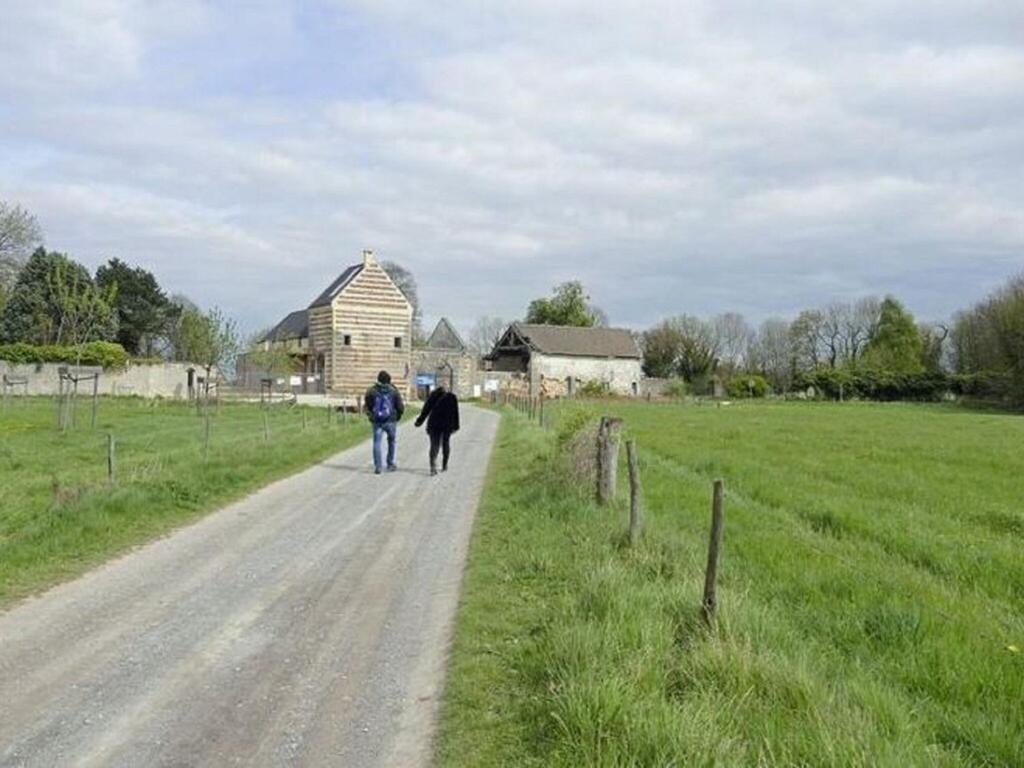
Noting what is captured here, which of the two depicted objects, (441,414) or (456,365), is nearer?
(441,414)

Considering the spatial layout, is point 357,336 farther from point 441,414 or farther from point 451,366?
point 441,414

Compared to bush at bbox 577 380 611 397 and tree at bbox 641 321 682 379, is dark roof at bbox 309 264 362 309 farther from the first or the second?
tree at bbox 641 321 682 379

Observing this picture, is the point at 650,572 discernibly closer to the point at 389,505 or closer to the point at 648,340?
the point at 389,505

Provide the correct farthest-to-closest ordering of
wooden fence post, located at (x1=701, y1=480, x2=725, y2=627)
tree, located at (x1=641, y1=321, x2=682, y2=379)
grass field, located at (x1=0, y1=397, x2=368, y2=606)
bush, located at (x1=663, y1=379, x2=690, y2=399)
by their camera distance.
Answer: tree, located at (x1=641, y1=321, x2=682, y2=379)
bush, located at (x1=663, y1=379, x2=690, y2=399)
grass field, located at (x1=0, y1=397, x2=368, y2=606)
wooden fence post, located at (x1=701, y1=480, x2=725, y2=627)

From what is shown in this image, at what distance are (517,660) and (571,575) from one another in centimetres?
209

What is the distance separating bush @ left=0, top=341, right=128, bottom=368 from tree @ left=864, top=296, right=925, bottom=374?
232 feet

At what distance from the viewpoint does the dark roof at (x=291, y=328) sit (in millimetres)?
66750

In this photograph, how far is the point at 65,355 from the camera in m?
53.8

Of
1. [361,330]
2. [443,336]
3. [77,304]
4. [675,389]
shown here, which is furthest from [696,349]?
[77,304]

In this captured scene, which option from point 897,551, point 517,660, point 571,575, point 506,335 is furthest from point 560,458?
point 506,335

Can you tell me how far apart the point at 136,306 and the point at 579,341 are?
134 ft

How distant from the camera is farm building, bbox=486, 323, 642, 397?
80.8m

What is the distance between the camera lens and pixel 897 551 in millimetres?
10383

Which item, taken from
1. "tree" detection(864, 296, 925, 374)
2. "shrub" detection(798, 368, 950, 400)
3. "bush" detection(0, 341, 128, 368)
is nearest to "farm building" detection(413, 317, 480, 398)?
"bush" detection(0, 341, 128, 368)
